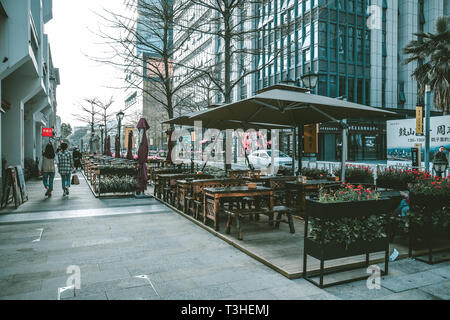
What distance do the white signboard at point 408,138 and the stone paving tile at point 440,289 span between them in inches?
610

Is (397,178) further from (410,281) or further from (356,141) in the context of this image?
(356,141)

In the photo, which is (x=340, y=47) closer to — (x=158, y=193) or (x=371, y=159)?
(x=371, y=159)

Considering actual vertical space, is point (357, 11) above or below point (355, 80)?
above

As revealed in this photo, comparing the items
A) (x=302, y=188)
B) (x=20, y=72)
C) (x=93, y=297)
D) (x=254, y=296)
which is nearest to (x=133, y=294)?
(x=93, y=297)

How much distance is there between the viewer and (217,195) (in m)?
6.60

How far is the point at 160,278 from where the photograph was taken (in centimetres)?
425

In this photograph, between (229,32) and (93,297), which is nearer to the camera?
(93,297)

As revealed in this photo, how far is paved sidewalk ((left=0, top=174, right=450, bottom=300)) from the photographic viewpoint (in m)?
3.80

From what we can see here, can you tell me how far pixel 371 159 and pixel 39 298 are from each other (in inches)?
1477

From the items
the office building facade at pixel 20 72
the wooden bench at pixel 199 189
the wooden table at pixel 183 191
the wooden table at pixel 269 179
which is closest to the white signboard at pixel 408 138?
the wooden table at pixel 269 179

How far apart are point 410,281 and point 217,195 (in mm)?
3613
